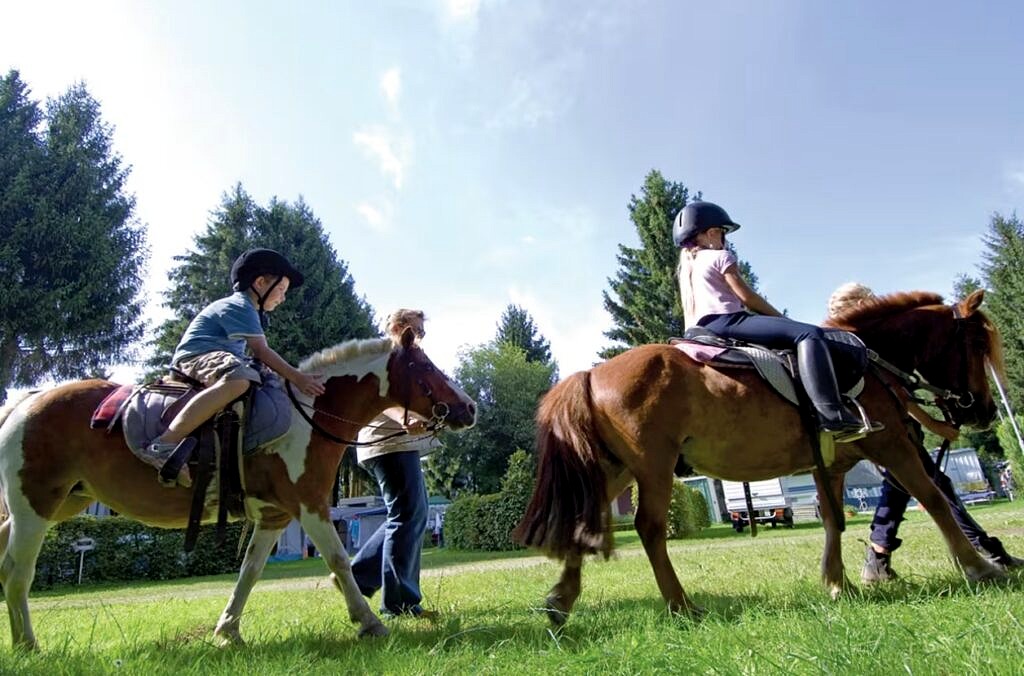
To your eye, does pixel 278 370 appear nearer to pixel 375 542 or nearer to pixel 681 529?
pixel 375 542

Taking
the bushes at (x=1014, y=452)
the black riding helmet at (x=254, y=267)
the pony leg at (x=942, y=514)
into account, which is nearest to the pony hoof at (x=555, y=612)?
the pony leg at (x=942, y=514)

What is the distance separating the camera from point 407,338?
4836 mm

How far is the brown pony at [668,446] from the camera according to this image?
3689 mm

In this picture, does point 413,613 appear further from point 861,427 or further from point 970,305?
point 970,305

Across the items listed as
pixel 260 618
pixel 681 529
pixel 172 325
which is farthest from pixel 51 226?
pixel 681 529

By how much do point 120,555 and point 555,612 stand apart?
19.6 m

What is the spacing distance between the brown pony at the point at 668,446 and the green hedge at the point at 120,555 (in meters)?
16.8

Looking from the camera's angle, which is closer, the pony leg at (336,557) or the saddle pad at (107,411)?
the pony leg at (336,557)

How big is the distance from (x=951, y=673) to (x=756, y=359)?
2.48 meters

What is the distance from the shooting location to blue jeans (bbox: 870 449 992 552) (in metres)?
4.96

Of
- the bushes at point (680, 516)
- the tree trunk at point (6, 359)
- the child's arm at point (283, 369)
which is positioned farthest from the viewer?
the tree trunk at point (6, 359)

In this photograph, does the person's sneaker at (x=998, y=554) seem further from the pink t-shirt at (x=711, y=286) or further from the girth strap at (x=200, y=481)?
the girth strap at (x=200, y=481)

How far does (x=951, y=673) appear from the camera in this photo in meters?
1.85

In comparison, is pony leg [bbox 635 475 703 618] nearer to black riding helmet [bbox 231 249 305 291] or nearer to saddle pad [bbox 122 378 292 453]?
saddle pad [bbox 122 378 292 453]
